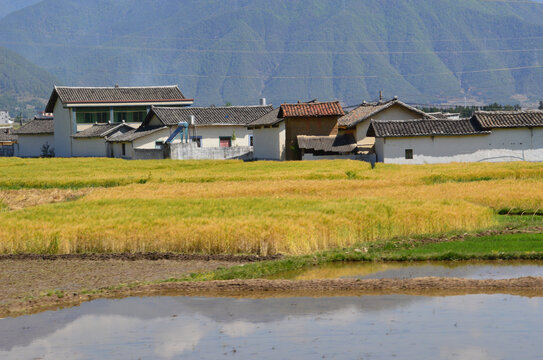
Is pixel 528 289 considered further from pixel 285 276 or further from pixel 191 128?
pixel 191 128

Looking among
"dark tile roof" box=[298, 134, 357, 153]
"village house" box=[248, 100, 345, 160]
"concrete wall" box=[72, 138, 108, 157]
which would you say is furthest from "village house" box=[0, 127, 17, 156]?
"dark tile roof" box=[298, 134, 357, 153]

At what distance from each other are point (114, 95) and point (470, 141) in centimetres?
4261

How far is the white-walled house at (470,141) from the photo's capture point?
170ft

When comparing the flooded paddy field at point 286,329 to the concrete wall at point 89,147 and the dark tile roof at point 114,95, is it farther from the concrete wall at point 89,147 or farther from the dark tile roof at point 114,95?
the dark tile roof at point 114,95

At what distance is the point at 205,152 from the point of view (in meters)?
65.3

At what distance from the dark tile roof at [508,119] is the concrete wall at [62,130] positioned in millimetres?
44010

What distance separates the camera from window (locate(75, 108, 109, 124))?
81.9 meters

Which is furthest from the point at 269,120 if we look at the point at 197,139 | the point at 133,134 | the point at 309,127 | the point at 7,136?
the point at 7,136

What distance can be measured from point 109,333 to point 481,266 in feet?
28.5

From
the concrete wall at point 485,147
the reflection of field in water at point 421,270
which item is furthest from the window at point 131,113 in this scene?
the reflection of field in water at point 421,270

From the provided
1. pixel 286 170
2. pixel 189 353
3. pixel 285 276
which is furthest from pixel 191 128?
pixel 189 353

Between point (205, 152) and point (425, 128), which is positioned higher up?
point (425, 128)

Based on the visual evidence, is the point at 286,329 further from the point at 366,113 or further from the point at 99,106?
the point at 99,106

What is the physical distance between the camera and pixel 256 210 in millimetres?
23219
